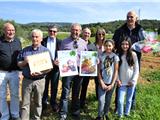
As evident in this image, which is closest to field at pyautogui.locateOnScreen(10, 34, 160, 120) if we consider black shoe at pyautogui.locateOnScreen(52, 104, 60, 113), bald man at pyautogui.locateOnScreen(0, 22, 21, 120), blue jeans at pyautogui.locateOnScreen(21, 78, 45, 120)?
black shoe at pyautogui.locateOnScreen(52, 104, 60, 113)

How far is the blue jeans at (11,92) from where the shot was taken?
8.45m

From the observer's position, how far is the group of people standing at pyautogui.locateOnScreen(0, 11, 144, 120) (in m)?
8.28

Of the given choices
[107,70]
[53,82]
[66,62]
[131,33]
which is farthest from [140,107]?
[66,62]

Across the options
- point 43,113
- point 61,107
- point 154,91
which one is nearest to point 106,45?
point 61,107

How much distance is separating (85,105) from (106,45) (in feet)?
6.85

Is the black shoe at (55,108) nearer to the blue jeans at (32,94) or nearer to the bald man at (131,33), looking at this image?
the blue jeans at (32,94)

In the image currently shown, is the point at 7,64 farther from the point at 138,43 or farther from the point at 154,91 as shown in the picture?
the point at 154,91

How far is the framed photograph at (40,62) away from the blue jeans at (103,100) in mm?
1269

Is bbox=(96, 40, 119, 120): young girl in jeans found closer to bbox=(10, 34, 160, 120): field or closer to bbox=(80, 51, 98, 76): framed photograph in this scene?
bbox=(80, 51, 98, 76): framed photograph

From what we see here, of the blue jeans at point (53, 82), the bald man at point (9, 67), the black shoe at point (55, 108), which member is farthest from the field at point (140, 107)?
the bald man at point (9, 67)

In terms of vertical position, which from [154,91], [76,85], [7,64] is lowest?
[154,91]

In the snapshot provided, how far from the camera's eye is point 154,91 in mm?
11711

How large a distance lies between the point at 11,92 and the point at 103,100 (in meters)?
1.93

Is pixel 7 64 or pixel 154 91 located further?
pixel 154 91
